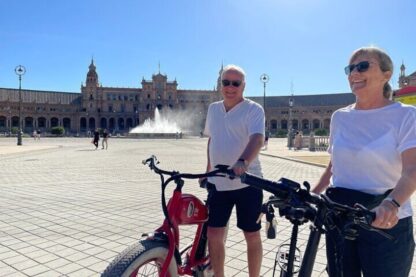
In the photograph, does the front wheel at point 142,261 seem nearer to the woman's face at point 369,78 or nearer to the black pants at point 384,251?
the black pants at point 384,251

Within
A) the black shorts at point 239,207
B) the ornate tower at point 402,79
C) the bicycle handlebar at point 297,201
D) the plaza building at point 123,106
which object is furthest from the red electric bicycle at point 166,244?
the plaza building at point 123,106

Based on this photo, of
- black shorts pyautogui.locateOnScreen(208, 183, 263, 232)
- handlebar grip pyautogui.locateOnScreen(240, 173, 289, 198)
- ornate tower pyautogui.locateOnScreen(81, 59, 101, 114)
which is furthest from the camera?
ornate tower pyautogui.locateOnScreen(81, 59, 101, 114)

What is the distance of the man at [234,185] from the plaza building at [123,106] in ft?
314

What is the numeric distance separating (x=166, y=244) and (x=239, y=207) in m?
0.84

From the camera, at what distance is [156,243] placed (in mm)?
2314

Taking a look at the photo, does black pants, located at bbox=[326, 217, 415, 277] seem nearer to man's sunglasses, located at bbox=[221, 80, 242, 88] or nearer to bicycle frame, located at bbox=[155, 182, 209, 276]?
bicycle frame, located at bbox=[155, 182, 209, 276]


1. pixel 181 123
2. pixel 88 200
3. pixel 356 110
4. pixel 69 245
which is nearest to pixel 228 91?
pixel 356 110

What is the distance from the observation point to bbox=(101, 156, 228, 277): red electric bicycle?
2160 millimetres

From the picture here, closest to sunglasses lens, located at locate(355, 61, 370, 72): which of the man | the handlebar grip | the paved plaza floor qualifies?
the handlebar grip

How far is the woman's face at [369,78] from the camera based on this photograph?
1.98m

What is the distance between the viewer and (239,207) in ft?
9.67

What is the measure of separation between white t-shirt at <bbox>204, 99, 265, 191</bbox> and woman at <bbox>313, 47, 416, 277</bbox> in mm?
890

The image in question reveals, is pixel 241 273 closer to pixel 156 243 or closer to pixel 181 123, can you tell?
pixel 156 243

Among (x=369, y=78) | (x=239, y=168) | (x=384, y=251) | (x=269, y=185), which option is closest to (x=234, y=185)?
(x=239, y=168)
